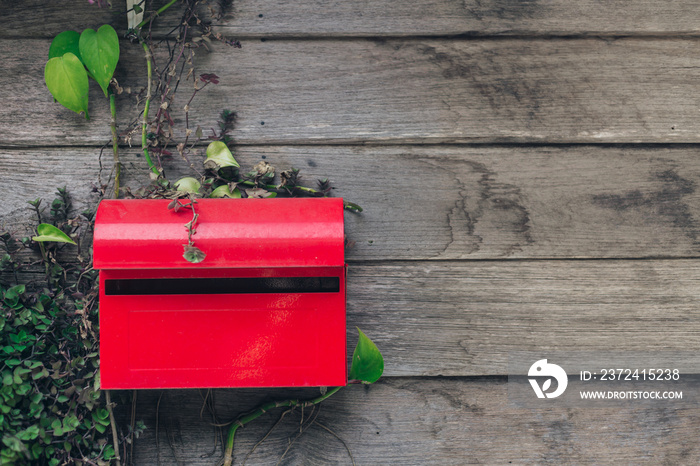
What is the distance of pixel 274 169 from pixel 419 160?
0.31 m

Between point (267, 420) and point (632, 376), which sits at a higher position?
point (632, 376)

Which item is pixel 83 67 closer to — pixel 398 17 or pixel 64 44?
pixel 64 44

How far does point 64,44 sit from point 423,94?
73cm

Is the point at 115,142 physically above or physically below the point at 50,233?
above

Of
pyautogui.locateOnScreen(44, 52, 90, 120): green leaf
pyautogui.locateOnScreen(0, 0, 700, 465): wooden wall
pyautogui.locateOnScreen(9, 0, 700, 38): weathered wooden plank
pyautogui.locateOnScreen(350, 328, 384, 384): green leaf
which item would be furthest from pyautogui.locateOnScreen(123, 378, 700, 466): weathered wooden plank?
pyautogui.locateOnScreen(9, 0, 700, 38): weathered wooden plank

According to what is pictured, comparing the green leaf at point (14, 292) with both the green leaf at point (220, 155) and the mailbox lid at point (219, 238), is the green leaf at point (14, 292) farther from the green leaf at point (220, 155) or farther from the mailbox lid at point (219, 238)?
the green leaf at point (220, 155)

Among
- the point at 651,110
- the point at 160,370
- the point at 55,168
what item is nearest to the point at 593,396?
the point at 651,110

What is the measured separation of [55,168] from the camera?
3.28ft

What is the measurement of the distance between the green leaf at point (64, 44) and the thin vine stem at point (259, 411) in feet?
2.69

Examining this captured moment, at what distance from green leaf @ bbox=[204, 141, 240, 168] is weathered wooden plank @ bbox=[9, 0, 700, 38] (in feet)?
0.80

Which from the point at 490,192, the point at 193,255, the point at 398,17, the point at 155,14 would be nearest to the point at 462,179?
the point at 490,192

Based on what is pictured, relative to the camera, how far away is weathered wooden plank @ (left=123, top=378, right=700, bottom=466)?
1.02 meters

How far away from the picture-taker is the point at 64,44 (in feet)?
3.09

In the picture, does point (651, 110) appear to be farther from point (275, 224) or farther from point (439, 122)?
point (275, 224)
